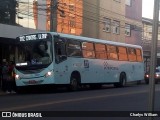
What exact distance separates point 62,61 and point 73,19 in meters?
14.6

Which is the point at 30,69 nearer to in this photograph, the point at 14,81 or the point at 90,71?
the point at 14,81

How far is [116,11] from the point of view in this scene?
42500 millimetres

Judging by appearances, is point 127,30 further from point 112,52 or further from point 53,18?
point 53,18

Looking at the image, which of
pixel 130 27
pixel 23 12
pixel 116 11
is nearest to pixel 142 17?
pixel 130 27

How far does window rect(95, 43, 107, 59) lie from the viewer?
2538 centimetres

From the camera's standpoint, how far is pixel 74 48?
74.9 ft

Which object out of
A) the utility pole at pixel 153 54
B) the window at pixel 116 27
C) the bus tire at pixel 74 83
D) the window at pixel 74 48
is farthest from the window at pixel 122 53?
the utility pole at pixel 153 54

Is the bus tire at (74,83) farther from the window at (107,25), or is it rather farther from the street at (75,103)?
the window at (107,25)

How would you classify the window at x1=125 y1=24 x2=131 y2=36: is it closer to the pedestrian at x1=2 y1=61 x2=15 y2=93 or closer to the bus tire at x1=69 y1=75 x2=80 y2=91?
the bus tire at x1=69 y1=75 x2=80 y2=91

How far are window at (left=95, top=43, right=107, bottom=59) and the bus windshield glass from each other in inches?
202

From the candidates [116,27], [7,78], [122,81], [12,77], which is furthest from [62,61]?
[116,27]

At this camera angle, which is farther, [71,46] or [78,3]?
[78,3]

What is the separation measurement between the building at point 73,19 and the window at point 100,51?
9.59 ft

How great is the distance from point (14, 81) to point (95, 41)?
5939mm
